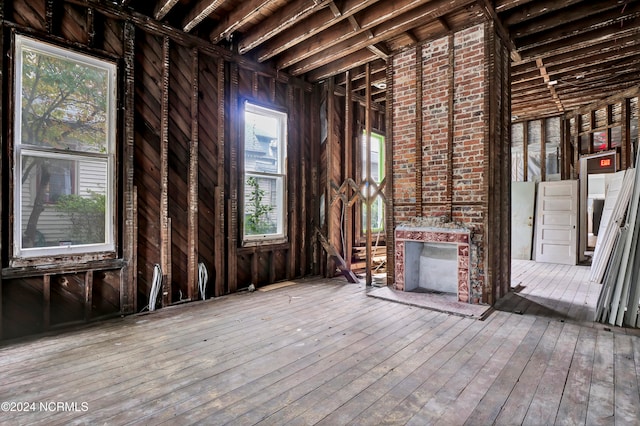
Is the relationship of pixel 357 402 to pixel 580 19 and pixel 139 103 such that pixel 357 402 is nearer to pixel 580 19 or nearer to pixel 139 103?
pixel 139 103

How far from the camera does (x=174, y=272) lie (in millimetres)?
4035

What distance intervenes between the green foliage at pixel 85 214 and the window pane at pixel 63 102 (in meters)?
0.53

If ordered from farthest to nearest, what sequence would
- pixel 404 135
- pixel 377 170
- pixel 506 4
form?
pixel 377 170, pixel 404 135, pixel 506 4

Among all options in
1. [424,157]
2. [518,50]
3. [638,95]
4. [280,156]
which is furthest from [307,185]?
[638,95]

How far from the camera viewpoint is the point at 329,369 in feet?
7.57

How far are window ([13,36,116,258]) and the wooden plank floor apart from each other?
1012mm

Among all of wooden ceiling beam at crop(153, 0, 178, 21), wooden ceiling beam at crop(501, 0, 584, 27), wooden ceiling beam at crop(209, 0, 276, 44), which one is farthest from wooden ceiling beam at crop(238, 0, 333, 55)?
wooden ceiling beam at crop(501, 0, 584, 27)

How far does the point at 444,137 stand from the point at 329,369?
129 inches

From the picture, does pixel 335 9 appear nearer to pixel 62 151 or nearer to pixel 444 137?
pixel 444 137

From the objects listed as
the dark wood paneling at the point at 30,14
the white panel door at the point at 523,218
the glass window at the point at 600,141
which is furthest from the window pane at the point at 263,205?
the glass window at the point at 600,141

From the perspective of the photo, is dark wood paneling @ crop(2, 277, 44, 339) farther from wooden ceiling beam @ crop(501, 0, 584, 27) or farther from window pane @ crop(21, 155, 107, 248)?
wooden ceiling beam @ crop(501, 0, 584, 27)

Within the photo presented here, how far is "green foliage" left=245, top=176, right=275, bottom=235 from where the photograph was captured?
488 centimetres

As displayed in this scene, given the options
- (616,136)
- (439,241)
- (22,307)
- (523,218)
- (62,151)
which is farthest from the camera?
(523,218)

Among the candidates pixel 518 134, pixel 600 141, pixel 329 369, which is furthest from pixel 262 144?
pixel 600 141
